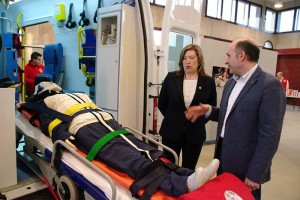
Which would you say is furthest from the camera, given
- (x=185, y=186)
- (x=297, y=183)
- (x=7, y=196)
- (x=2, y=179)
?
(x=297, y=183)

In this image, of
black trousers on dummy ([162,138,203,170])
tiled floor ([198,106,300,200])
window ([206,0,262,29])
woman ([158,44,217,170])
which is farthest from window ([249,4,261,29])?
black trousers on dummy ([162,138,203,170])

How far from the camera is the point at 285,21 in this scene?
12.8 metres

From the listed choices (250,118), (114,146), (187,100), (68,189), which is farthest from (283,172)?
(68,189)

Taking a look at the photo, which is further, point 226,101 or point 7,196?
point 7,196

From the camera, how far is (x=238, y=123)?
1.49m

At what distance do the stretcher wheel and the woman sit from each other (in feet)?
2.64

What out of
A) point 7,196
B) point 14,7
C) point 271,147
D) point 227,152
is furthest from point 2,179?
point 14,7

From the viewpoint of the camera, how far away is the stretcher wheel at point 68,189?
1.79 meters

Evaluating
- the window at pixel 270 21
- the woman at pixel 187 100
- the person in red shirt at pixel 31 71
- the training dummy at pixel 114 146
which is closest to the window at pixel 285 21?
the window at pixel 270 21

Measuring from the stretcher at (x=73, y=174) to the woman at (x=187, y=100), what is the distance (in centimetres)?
69

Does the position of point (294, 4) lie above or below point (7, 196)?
above

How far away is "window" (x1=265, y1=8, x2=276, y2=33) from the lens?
1262cm

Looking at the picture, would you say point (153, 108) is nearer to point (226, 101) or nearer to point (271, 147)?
point (226, 101)

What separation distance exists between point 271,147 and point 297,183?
2.21m
